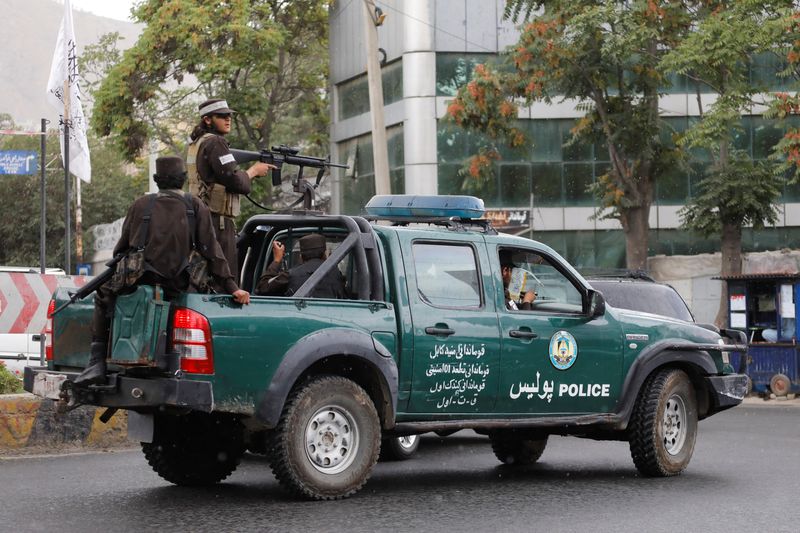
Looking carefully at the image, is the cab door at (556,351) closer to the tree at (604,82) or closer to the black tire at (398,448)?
the black tire at (398,448)

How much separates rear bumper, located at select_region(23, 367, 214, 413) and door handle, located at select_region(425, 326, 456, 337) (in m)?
1.72

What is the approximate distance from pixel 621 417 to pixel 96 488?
150 inches

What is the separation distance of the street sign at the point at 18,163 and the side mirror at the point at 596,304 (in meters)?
29.9

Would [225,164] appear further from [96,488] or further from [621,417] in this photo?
[621,417]

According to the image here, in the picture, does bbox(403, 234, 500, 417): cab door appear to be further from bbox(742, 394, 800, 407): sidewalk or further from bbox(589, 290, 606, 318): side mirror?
bbox(742, 394, 800, 407): sidewalk

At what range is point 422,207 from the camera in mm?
9484

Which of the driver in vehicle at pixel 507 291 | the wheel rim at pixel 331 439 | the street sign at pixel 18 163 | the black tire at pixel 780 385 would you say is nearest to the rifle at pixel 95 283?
the wheel rim at pixel 331 439

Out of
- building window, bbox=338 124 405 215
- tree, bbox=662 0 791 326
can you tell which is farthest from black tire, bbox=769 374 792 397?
building window, bbox=338 124 405 215

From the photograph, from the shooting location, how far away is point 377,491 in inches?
362

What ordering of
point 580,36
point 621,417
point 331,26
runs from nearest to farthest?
point 621,417 < point 580,36 < point 331,26

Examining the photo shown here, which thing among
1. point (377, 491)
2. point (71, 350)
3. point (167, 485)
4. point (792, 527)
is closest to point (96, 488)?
point (167, 485)

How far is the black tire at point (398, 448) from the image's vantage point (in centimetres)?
1176

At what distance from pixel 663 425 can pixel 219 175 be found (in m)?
3.87

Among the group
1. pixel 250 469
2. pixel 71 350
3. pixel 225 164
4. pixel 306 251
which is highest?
pixel 225 164
